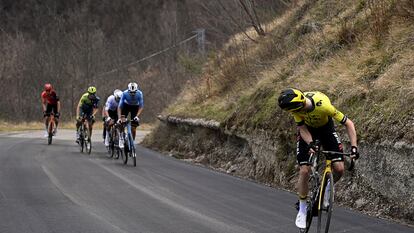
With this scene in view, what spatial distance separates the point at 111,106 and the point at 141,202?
8219mm

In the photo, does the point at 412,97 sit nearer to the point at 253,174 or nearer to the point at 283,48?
the point at 253,174

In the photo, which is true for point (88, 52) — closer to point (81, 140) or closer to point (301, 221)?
point (81, 140)

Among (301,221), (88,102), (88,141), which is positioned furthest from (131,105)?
(301,221)

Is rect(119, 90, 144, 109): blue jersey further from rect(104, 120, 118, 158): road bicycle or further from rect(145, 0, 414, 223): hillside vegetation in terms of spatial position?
rect(145, 0, 414, 223): hillside vegetation

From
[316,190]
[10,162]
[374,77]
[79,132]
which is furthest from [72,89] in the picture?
[316,190]

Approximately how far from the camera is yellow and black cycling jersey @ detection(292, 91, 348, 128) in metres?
7.88

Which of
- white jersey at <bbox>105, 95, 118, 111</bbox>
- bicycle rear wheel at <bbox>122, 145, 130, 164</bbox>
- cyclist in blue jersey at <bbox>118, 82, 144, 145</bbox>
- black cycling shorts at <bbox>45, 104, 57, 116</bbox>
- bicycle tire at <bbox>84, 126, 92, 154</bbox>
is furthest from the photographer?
black cycling shorts at <bbox>45, 104, 57, 116</bbox>

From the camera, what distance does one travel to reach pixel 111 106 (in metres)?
18.1

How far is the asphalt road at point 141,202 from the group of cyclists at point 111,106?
1.52 meters

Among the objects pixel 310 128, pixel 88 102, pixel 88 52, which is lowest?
pixel 310 128

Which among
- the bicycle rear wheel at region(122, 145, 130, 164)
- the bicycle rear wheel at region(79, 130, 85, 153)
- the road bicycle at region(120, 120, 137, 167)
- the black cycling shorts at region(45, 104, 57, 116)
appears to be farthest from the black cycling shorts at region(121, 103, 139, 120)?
the black cycling shorts at region(45, 104, 57, 116)

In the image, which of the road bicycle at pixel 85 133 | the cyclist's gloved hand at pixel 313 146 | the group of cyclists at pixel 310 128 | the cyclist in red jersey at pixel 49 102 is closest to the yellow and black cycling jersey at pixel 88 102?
the road bicycle at pixel 85 133

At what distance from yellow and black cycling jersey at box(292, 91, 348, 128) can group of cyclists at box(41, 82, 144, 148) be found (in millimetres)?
8504

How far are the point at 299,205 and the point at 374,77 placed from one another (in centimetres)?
501
